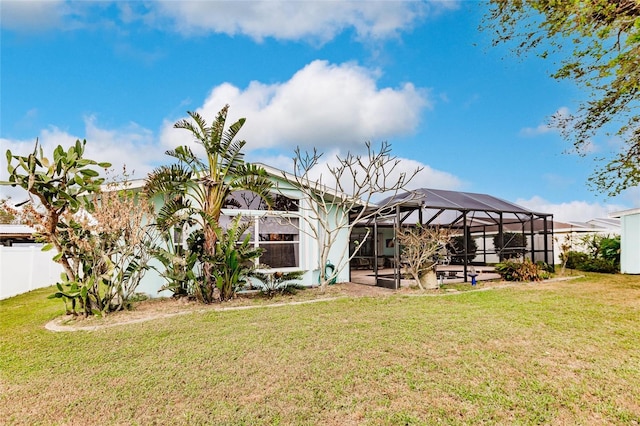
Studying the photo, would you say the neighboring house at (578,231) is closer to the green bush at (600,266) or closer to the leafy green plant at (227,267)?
the green bush at (600,266)

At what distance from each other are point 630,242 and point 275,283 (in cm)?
1609

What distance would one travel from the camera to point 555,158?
12.0 metres

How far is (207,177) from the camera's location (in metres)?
9.48

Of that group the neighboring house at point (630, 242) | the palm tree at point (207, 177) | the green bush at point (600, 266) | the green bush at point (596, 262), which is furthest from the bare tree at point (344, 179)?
the green bush at point (600, 266)

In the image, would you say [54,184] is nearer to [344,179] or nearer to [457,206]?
[344,179]

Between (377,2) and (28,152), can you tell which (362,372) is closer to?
(28,152)

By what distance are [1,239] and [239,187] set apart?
19.1 m

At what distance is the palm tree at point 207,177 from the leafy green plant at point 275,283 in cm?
116

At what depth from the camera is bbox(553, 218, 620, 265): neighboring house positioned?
19.8 m

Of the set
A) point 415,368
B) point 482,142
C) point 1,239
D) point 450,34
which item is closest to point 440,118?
point 482,142

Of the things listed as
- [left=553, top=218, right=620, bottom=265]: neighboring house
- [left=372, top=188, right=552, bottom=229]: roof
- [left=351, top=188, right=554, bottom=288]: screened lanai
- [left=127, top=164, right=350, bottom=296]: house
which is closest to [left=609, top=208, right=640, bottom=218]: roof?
[left=553, top=218, right=620, bottom=265]: neighboring house

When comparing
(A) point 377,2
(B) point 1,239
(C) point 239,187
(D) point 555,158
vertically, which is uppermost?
(A) point 377,2

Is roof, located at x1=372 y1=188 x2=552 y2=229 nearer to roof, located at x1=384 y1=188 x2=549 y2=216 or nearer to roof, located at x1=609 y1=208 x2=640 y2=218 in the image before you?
roof, located at x1=384 y1=188 x2=549 y2=216

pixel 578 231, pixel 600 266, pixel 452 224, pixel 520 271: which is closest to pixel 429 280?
pixel 452 224
